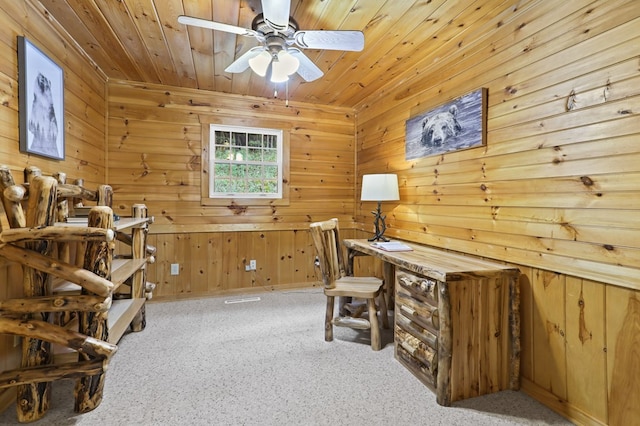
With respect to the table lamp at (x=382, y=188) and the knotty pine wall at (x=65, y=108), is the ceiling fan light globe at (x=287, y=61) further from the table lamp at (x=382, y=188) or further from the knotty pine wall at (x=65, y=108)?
the knotty pine wall at (x=65, y=108)

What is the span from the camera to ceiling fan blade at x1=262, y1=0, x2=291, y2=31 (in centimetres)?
158

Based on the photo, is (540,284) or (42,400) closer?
(42,400)

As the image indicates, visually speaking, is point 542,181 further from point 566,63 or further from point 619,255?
point 566,63

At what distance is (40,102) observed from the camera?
6.50 feet

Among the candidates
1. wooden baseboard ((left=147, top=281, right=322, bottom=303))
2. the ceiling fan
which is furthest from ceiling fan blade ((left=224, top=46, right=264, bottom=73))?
wooden baseboard ((left=147, top=281, right=322, bottom=303))

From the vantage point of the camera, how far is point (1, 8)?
165cm

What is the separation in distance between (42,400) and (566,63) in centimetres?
333

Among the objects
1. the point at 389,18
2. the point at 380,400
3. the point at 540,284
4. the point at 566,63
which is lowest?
the point at 380,400

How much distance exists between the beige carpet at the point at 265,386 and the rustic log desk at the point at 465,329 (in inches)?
4.0

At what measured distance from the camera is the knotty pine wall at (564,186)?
1365 millimetres

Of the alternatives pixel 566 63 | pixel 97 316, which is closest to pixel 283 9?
pixel 566 63

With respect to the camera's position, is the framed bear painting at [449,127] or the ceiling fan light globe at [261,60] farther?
the framed bear painting at [449,127]

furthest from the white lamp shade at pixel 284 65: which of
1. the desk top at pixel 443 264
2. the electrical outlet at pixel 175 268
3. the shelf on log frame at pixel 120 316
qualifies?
the electrical outlet at pixel 175 268

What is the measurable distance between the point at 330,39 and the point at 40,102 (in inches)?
77.9
